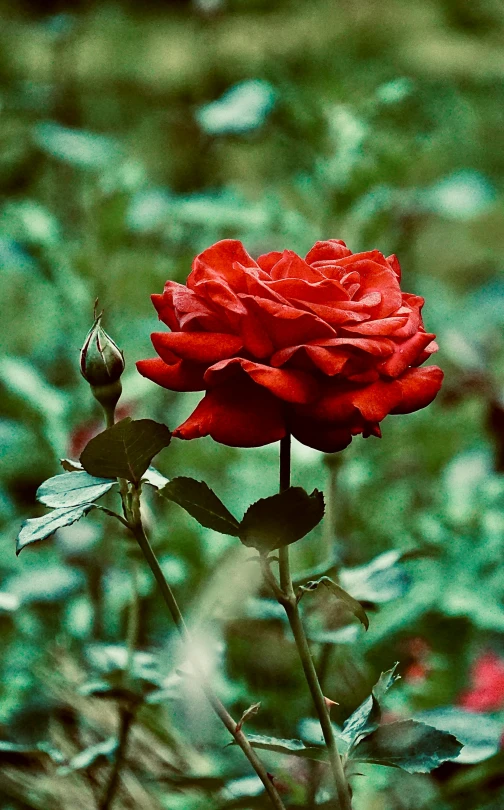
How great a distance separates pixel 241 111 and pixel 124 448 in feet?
2.22

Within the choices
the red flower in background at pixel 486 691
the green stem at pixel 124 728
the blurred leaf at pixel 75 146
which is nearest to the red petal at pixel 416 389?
the green stem at pixel 124 728

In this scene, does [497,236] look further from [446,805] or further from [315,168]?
[446,805]

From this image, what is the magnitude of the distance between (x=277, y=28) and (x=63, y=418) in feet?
5.91

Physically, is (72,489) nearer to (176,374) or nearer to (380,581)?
(176,374)

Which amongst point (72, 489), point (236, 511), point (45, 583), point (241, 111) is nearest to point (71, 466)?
point (72, 489)

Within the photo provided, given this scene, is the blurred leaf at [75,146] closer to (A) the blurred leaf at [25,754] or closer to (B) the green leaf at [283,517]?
(A) the blurred leaf at [25,754]

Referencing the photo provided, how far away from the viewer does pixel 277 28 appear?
2422mm

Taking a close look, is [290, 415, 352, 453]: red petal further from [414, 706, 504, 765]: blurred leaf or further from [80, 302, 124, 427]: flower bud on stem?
[414, 706, 504, 765]: blurred leaf

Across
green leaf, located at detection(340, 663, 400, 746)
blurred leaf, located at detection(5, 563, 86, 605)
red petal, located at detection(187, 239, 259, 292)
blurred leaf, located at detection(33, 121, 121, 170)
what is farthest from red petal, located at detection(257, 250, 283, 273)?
blurred leaf, located at detection(33, 121, 121, 170)

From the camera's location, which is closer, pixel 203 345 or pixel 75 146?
pixel 203 345

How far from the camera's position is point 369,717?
0.36 metres

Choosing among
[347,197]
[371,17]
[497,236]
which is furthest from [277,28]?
[347,197]

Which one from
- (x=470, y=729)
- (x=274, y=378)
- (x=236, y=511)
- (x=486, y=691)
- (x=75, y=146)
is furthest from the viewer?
(x=75, y=146)

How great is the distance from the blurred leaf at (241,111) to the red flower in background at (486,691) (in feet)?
1.70
